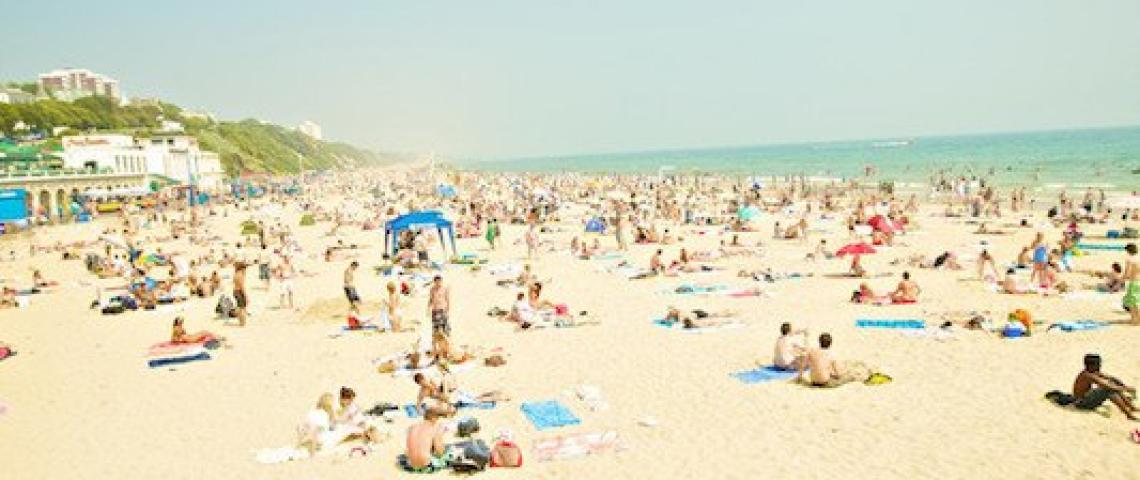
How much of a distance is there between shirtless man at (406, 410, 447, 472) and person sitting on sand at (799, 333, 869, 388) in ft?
13.4

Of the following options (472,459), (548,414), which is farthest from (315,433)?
A: (548,414)

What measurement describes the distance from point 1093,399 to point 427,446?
6.06 m

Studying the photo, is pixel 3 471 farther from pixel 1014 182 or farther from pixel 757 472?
pixel 1014 182

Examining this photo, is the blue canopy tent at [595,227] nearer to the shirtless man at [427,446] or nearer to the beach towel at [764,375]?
the beach towel at [764,375]

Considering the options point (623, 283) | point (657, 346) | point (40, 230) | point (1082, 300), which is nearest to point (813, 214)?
point (623, 283)

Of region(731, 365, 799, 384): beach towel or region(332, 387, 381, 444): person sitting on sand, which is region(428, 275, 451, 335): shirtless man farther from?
region(731, 365, 799, 384): beach towel

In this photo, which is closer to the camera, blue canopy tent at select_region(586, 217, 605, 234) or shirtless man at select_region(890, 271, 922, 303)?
shirtless man at select_region(890, 271, 922, 303)

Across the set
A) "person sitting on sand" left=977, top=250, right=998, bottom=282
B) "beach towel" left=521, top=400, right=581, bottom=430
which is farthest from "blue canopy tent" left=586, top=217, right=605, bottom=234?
"beach towel" left=521, top=400, right=581, bottom=430

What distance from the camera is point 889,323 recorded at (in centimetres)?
1144

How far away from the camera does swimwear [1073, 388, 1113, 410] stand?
741 cm

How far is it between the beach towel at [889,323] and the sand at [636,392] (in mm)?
271

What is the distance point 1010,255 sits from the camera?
60.4 ft

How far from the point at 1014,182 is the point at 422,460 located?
4593cm

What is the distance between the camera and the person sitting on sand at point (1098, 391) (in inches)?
287
